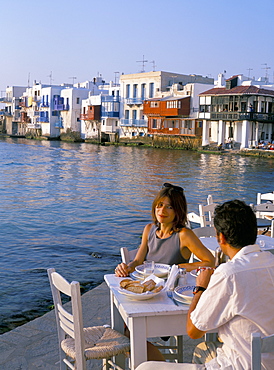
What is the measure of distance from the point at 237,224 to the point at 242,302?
0.36m

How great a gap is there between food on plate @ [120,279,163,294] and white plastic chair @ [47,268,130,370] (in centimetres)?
35

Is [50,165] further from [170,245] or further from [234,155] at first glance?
[170,245]

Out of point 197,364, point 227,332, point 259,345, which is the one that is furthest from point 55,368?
point 259,345

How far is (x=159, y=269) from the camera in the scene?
11.9 ft

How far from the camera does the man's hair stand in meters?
2.43

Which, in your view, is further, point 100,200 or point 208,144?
point 208,144

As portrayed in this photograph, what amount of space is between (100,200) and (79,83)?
67552 mm

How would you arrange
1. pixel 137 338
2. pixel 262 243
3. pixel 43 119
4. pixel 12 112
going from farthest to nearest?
pixel 12 112 → pixel 43 119 → pixel 262 243 → pixel 137 338

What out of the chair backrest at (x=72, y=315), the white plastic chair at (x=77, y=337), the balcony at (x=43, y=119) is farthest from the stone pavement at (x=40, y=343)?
the balcony at (x=43, y=119)

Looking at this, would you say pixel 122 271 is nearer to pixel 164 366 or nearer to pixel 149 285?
pixel 149 285

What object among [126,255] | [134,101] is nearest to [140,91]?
[134,101]

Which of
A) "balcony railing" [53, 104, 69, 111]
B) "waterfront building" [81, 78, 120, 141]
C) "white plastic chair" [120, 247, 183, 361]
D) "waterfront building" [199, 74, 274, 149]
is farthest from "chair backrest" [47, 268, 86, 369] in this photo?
"balcony railing" [53, 104, 69, 111]

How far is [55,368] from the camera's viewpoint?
3.95 m

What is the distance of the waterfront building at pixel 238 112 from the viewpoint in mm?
48688
